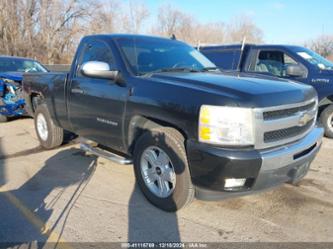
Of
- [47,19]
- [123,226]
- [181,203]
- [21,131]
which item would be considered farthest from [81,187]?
[47,19]

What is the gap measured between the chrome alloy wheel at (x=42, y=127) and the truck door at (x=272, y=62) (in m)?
4.62

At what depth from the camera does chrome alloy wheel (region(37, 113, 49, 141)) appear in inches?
234

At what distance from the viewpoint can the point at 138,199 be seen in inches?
152

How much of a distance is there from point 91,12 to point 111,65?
1439 inches

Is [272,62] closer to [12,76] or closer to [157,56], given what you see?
[157,56]

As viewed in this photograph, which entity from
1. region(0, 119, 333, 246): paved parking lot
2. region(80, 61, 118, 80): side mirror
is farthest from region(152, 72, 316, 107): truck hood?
region(0, 119, 333, 246): paved parking lot

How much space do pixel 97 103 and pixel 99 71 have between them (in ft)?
1.94

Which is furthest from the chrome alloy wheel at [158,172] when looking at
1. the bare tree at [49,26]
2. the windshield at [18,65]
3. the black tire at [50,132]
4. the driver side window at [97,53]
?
the bare tree at [49,26]

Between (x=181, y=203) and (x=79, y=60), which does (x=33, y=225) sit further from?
(x=79, y=60)

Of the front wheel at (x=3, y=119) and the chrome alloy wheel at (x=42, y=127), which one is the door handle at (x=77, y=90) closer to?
the chrome alloy wheel at (x=42, y=127)

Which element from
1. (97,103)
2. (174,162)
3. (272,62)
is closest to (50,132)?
(97,103)

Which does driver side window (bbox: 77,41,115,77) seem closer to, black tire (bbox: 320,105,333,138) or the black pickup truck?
the black pickup truck

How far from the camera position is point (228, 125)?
2865 millimetres

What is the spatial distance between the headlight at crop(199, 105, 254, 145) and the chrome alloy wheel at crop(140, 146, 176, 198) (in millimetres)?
706
